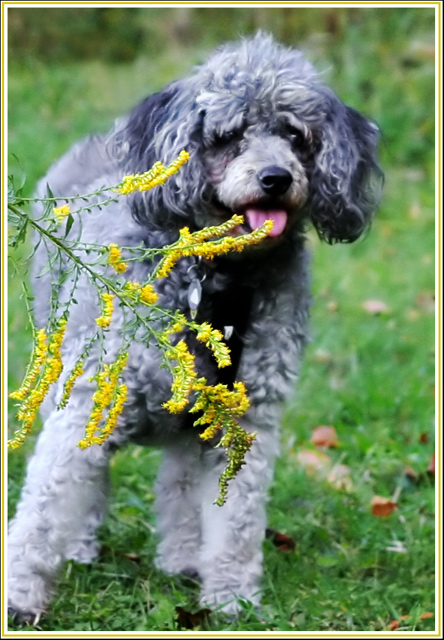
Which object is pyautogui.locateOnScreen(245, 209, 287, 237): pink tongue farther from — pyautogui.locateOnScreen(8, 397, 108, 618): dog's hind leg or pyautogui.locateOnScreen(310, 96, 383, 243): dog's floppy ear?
pyautogui.locateOnScreen(8, 397, 108, 618): dog's hind leg

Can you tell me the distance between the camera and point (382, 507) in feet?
13.0

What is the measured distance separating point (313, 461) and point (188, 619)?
1.28m

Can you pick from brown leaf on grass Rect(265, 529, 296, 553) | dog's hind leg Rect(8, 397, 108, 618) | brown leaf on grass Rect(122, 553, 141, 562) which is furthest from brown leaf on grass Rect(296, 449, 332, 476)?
dog's hind leg Rect(8, 397, 108, 618)

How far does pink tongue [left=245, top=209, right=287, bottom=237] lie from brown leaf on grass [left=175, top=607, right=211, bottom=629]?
1.23 m

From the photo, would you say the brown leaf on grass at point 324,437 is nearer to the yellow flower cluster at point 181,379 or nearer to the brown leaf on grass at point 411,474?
the brown leaf on grass at point 411,474

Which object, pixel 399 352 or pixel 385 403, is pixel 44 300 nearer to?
pixel 385 403

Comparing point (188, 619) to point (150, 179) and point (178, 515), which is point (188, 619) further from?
point (150, 179)

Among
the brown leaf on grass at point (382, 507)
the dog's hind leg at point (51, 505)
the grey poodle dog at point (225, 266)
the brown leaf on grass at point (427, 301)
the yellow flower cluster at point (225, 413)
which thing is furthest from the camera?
the brown leaf on grass at point (427, 301)

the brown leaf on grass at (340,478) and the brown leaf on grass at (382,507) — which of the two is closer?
the brown leaf on grass at (382,507)

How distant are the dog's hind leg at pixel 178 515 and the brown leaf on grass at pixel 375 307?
2.47 meters

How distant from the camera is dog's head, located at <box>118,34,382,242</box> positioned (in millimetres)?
2896

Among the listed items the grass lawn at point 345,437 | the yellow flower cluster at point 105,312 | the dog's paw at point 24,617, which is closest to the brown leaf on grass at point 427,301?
the grass lawn at point 345,437

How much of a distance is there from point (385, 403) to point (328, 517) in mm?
984

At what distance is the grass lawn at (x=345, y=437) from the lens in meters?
3.29
